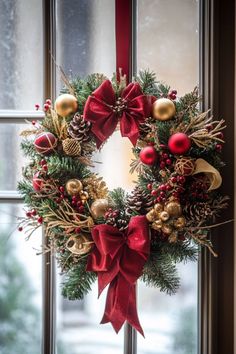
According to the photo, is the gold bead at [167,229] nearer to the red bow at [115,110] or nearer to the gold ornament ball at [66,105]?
the red bow at [115,110]

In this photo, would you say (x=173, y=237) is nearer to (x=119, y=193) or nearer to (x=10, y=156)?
(x=119, y=193)

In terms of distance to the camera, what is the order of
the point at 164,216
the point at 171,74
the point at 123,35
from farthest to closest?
the point at 171,74, the point at 123,35, the point at 164,216

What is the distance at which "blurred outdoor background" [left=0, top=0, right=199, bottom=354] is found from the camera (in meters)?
1.11

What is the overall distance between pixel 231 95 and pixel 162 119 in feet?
0.90

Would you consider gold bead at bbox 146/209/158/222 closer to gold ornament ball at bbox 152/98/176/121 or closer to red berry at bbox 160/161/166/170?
red berry at bbox 160/161/166/170

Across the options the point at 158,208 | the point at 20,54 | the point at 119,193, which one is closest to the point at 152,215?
the point at 158,208

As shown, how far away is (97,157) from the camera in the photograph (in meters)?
1.13

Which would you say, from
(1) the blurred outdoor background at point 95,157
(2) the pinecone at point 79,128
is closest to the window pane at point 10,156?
(1) the blurred outdoor background at point 95,157

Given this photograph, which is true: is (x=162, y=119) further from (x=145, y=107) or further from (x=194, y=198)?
(x=194, y=198)

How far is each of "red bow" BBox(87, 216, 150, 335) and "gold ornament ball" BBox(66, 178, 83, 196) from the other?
0.10m

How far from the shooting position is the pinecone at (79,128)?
2.91 ft

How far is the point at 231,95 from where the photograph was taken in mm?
1039

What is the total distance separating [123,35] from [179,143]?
1.18 ft

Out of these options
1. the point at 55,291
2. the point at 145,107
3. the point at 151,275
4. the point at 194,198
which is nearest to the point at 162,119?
the point at 145,107
